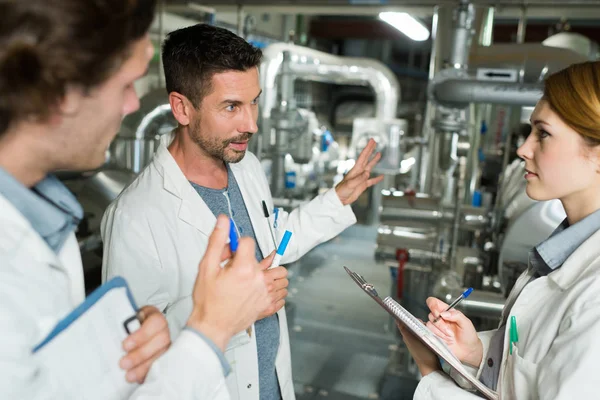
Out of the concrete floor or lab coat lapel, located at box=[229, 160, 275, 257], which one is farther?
the concrete floor

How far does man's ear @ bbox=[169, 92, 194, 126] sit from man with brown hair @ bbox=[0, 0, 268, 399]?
0.58 meters

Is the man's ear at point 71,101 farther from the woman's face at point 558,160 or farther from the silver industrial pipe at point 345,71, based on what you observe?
the silver industrial pipe at point 345,71

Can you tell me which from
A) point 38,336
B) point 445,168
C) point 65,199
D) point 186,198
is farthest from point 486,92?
point 38,336

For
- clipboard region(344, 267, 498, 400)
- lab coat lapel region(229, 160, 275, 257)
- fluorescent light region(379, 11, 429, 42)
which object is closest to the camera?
clipboard region(344, 267, 498, 400)

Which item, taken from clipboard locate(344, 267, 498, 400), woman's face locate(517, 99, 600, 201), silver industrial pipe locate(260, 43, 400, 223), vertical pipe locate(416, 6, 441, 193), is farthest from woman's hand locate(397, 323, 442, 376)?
silver industrial pipe locate(260, 43, 400, 223)

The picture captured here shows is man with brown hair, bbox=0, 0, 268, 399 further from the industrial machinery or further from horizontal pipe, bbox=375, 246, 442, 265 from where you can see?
horizontal pipe, bbox=375, 246, 442, 265

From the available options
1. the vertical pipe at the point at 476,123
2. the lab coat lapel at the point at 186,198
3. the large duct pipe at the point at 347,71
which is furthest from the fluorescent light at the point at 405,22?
the lab coat lapel at the point at 186,198

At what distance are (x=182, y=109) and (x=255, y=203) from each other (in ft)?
1.10

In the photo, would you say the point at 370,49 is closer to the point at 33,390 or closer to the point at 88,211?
the point at 88,211

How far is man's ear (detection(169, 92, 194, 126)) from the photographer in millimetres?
1316

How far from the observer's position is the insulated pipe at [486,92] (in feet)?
6.76

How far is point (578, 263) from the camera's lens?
0.89m

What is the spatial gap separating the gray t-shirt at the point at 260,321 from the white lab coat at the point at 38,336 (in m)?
0.61

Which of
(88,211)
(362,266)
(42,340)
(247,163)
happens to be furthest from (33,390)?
(362,266)
